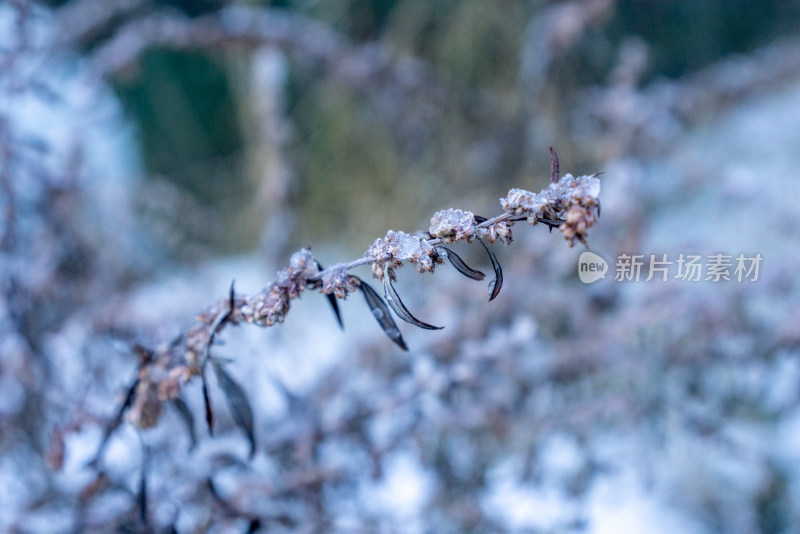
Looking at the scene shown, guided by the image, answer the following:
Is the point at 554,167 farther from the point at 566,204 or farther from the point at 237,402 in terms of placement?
the point at 237,402

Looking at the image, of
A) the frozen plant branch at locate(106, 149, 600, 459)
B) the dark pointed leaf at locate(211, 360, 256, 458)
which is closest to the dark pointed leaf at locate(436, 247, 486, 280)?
the frozen plant branch at locate(106, 149, 600, 459)

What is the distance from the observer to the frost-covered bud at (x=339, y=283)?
0.78 feet

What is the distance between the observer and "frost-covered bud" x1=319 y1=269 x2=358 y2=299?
24cm

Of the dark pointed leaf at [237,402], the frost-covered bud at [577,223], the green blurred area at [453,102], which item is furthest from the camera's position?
the green blurred area at [453,102]

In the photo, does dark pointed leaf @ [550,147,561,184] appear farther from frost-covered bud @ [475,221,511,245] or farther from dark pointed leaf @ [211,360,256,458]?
dark pointed leaf @ [211,360,256,458]

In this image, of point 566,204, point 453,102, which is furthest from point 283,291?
point 453,102

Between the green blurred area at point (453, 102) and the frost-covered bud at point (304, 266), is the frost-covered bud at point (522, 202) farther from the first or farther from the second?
the green blurred area at point (453, 102)

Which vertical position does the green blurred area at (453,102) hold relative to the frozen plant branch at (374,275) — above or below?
above

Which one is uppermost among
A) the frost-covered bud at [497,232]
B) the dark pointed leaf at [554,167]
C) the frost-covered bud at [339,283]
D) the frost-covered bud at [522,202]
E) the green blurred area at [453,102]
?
the green blurred area at [453,102]

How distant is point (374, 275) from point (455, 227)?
4cm

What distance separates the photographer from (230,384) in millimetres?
303

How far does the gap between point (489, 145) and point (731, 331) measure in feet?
1.83

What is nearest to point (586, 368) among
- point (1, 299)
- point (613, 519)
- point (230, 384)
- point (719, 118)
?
point (613, 519)

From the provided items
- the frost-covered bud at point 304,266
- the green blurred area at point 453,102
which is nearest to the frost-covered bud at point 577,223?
the frost-covered bud at point 304,266
